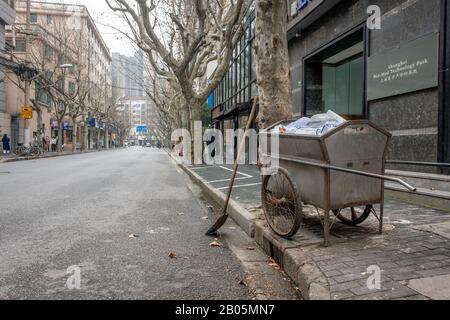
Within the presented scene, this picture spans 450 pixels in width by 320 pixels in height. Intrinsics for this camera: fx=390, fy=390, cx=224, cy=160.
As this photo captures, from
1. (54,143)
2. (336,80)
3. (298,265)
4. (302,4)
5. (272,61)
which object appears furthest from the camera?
(54,143)

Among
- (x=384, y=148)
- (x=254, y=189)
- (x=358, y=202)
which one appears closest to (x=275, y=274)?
(x=358, y=202)

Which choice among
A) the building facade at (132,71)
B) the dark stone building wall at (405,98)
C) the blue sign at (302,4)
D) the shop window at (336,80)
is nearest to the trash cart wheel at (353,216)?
the dark stone building wall at (405,98)

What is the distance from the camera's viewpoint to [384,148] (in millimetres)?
4246

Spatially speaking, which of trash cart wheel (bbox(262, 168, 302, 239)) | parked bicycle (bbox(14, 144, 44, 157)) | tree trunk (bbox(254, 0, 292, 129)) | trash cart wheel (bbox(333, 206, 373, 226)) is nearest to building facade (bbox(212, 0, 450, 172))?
trash cart wheel (bbox(333, 206, 373, 226))

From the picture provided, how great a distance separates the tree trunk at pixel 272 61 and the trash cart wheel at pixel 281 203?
1.26 meters

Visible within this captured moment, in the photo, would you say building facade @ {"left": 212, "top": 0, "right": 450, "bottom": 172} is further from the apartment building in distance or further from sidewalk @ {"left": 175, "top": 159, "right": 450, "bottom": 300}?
the apartment building in distance

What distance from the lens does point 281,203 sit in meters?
4.51

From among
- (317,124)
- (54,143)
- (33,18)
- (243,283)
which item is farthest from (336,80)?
(33,18)

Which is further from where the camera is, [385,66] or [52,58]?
[52,58]

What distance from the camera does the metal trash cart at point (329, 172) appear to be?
3891 millimetres

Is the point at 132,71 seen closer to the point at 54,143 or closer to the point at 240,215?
the point at 54,143

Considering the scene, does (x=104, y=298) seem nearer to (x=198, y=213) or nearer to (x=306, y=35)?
(x=198, y=213)

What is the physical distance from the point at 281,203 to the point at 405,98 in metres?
4.40

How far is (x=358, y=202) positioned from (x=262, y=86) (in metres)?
2.36
